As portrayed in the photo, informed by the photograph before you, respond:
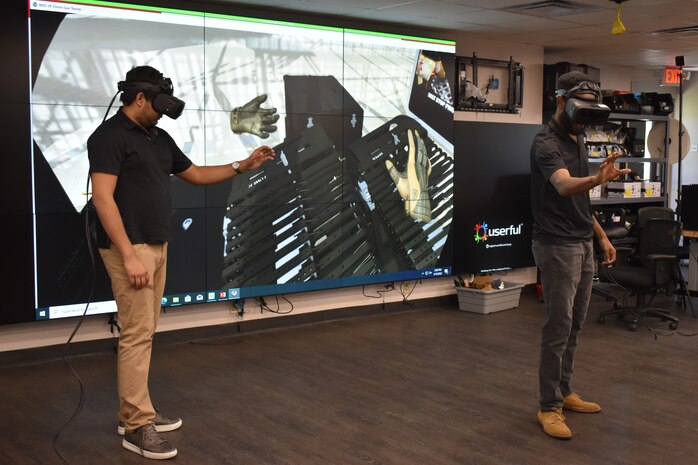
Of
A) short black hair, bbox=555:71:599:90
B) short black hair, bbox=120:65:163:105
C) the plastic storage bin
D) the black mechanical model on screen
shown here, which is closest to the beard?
short black hair, bbox=555:71:599:90

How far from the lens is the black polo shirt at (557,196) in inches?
144

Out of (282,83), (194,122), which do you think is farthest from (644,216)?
(194,122)

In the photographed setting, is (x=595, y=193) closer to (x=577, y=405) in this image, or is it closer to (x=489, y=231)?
(x=489, y=231)

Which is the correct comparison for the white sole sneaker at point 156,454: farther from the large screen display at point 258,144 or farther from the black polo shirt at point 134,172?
the large screen display at point 258,144

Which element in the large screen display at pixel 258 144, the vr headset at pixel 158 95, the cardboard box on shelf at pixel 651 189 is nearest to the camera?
the vr headset at pixel 158 95

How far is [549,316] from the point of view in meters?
3.77

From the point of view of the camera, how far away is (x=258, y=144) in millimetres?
5875

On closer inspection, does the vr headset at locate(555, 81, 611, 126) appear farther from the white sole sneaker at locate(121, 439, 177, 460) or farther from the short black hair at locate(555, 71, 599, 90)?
the white sole sneaker at locate(121, 439, 177, 460)

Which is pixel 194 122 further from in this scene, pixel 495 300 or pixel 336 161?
pixel 495 300

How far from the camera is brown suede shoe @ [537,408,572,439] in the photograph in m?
3.75

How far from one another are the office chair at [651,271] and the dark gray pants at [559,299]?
277cm

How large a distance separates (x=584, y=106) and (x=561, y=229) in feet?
1.96

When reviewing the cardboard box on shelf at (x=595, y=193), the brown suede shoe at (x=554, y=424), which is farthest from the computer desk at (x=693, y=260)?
the brown suede shoe at (x=554, y=424)

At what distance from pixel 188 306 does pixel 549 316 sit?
3.04 m
